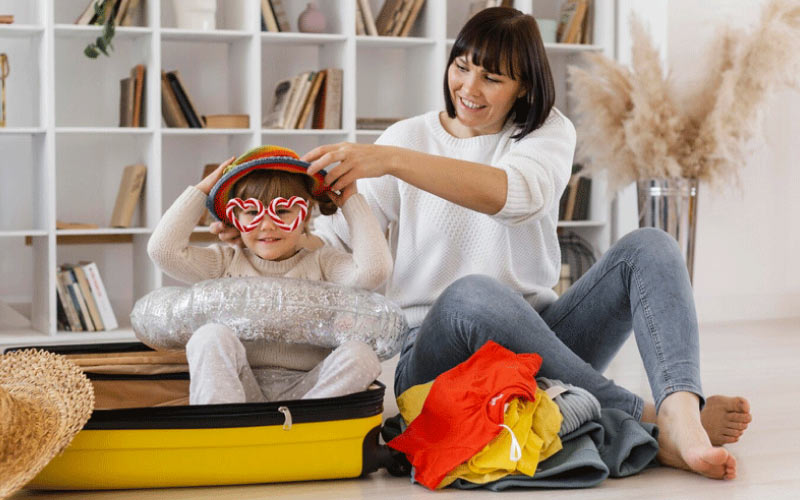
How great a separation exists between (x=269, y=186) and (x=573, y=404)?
0.69 meters

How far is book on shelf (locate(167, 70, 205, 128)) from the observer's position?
3799mm

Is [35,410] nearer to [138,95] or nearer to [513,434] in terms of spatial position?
[513,434]

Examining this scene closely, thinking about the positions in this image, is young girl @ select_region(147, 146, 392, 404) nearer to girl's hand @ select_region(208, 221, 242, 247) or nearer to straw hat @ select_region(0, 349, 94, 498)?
girl's hand @ select_region(208, 221, 242, 247)

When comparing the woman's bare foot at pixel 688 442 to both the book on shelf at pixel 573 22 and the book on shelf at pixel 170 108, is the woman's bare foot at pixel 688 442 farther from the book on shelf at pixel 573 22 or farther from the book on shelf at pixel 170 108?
the book on shelf at pixel 573 22

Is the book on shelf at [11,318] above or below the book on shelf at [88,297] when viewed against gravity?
below

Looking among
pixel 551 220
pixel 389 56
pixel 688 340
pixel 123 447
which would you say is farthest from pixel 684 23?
pixel 123 447

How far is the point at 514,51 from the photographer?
2.04 metres

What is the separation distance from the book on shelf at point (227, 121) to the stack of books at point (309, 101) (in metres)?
0.10

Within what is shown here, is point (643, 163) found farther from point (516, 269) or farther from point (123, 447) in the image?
point (123, 447)

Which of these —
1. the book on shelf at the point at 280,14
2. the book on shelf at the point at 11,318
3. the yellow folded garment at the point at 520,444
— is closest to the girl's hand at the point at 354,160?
the yellow folded garment at the point at 520,444

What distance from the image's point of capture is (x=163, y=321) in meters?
1.86

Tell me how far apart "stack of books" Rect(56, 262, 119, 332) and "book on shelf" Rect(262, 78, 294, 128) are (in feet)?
2.85

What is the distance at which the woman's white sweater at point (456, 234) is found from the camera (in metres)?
2.11

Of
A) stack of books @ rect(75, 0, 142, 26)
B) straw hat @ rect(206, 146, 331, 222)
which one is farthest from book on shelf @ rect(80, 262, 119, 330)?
straw hat @ rect(206, 146, 331, 222)
